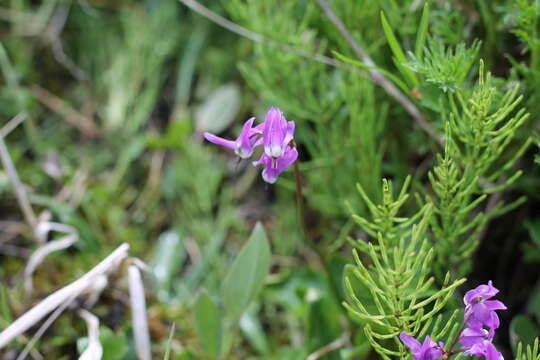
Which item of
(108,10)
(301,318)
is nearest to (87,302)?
(301,318)

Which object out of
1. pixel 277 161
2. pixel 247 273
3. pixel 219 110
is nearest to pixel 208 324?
pixel 247 273

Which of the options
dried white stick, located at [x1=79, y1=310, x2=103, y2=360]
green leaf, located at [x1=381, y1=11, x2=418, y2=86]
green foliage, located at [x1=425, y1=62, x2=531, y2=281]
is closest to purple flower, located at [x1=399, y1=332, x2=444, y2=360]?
green foliage, located at [x1=425, y1=62, x2=531, y2=281]

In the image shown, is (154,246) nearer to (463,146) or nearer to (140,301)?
(140,301)

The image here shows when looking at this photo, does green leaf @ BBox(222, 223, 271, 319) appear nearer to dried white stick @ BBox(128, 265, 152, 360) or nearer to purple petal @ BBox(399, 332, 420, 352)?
dried white stick @ BBox(128, 265, 152, 360)

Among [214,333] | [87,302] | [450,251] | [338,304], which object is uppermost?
[450,251]

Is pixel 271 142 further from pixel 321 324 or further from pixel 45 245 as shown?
pixel 45 245

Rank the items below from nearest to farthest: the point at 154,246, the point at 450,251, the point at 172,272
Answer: the point at 450,251 → the point at 172,272 → the point at 154,246
